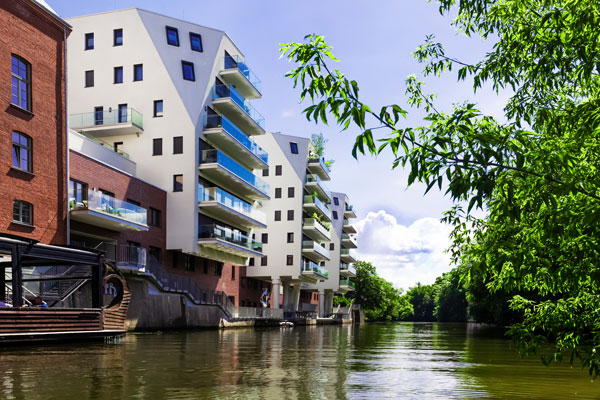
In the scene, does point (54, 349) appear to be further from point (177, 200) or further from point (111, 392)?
point (177, 200)

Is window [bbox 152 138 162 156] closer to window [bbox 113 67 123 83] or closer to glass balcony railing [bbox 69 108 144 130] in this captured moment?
glass balcony railing [bbox 69 108 144 130]

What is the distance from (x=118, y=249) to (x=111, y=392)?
25074mm

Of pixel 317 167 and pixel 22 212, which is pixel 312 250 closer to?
pixel 317 167

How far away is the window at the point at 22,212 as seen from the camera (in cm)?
2739

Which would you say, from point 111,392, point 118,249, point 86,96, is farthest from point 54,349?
point 86,96

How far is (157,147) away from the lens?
140ft

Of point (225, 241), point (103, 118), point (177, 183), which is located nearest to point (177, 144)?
point (177, 183)

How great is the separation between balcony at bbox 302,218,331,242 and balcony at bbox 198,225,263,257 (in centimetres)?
1544

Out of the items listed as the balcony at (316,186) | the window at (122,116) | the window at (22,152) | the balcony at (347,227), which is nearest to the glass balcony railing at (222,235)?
the window at (122,116)

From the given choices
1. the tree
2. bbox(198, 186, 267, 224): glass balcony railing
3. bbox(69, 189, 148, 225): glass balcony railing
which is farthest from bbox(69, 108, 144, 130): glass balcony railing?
the tree

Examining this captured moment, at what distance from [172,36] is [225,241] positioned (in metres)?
15.2

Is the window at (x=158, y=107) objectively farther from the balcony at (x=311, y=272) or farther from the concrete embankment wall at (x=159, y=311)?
the balcony at (x=311, y=272)

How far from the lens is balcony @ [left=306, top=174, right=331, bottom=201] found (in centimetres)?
6856

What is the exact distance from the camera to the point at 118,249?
33.3 metres
